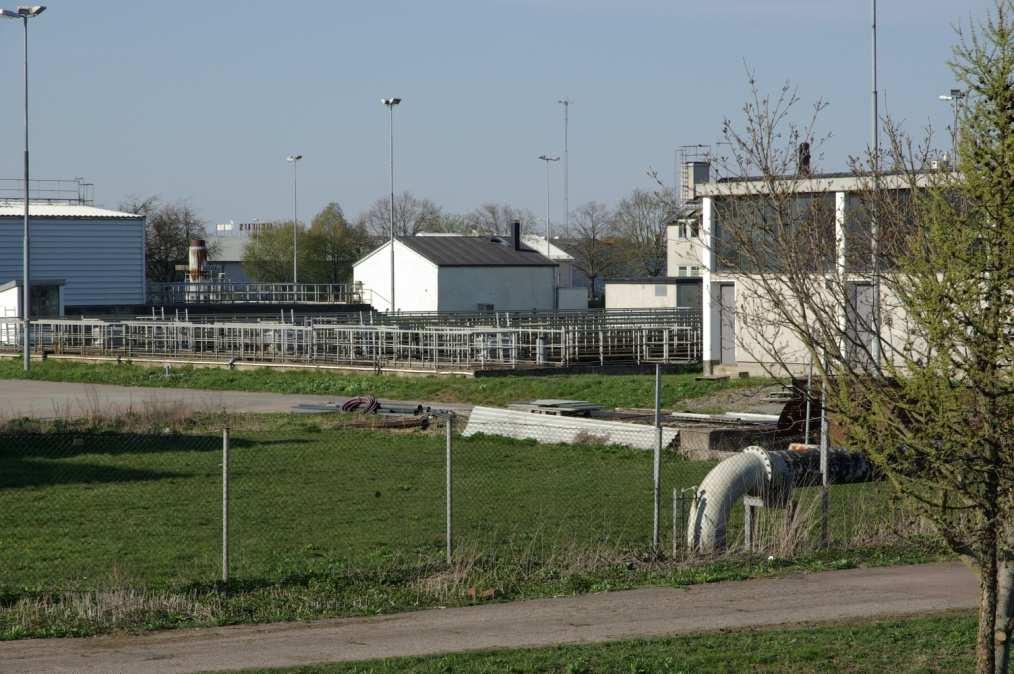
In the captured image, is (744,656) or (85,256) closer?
(744,656)

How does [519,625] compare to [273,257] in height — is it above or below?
below

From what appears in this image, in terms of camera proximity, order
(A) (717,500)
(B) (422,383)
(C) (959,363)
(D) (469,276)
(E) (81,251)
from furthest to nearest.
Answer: (D) (469,276) < (E) (81,251) < (B) (422,383) < (A) (717,500) < (C) (959,363)

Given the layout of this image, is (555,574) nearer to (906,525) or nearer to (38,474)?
(906,525)

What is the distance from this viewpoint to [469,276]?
7325 centimetres

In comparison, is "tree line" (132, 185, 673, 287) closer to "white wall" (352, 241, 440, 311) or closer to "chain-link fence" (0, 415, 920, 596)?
"white wall" (352, 241, 440, 311)

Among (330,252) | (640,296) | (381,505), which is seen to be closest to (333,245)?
(330,252)

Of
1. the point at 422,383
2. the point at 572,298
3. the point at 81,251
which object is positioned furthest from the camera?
the point at 572,298

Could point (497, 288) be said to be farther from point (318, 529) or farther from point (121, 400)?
point (318, 529)

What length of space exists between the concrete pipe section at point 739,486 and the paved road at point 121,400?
1653 centimetres

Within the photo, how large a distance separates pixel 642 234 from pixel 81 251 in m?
51.7

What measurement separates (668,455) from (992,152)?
17.1 metres

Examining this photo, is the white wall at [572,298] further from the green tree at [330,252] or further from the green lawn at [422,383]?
the green lawn at [422,383]

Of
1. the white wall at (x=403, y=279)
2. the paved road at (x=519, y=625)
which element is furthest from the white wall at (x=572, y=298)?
the paved road at (x=519, y=625)

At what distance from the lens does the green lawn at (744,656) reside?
9.73 m
